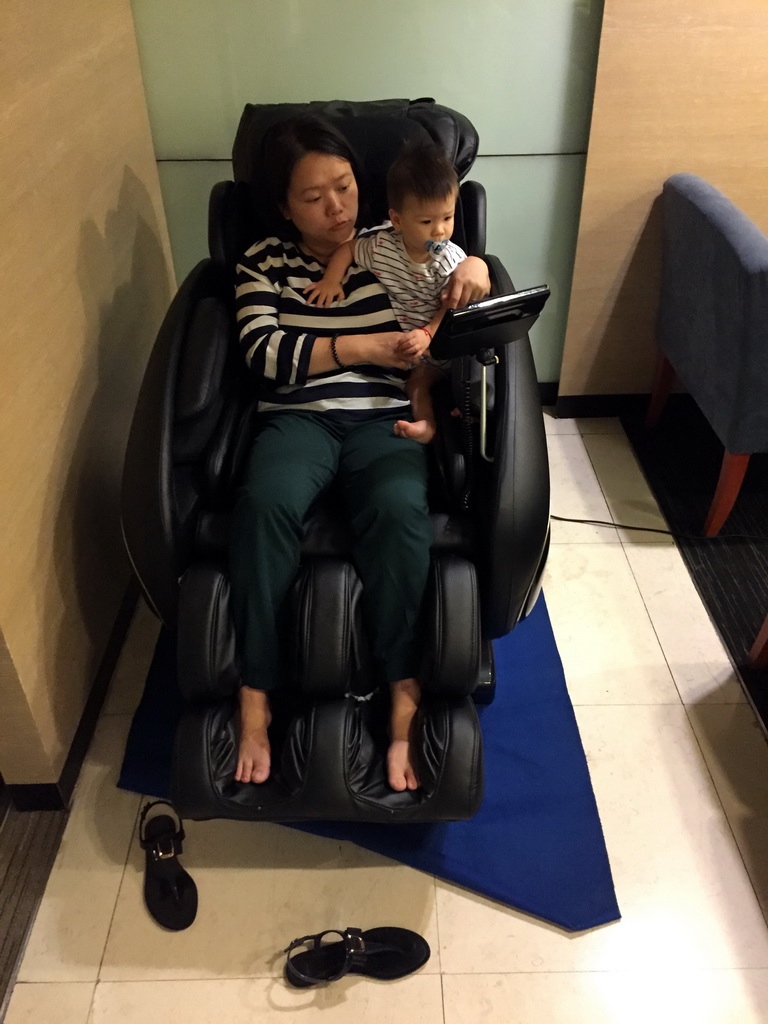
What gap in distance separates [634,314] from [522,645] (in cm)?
115

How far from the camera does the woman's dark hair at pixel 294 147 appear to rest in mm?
1465

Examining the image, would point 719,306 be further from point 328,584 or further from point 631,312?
point 328,584

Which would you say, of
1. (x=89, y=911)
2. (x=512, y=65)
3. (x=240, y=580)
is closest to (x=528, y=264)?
(x=512, y=65)

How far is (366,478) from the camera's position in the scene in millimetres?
1447

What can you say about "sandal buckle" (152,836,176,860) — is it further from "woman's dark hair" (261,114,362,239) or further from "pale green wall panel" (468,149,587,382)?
"pale green wall panel" (468,149,587,382)

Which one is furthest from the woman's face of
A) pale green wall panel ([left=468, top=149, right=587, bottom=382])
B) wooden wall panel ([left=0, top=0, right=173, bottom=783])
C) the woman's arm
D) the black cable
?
the black cable

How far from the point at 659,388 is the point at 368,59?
1215 millimetres

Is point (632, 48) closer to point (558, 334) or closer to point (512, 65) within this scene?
point (512, 65)

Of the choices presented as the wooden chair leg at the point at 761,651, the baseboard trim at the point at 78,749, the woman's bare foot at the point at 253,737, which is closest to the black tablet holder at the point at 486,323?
the woman's bare foot at the point at 253,737

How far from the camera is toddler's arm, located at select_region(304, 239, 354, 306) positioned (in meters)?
1.57

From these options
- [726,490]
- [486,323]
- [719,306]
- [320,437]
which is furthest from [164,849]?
[719,306]

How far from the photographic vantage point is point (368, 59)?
6.82 feet

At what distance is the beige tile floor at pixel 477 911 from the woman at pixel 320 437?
0.23 m

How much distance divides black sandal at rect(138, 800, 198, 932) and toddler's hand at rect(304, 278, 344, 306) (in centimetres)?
95
